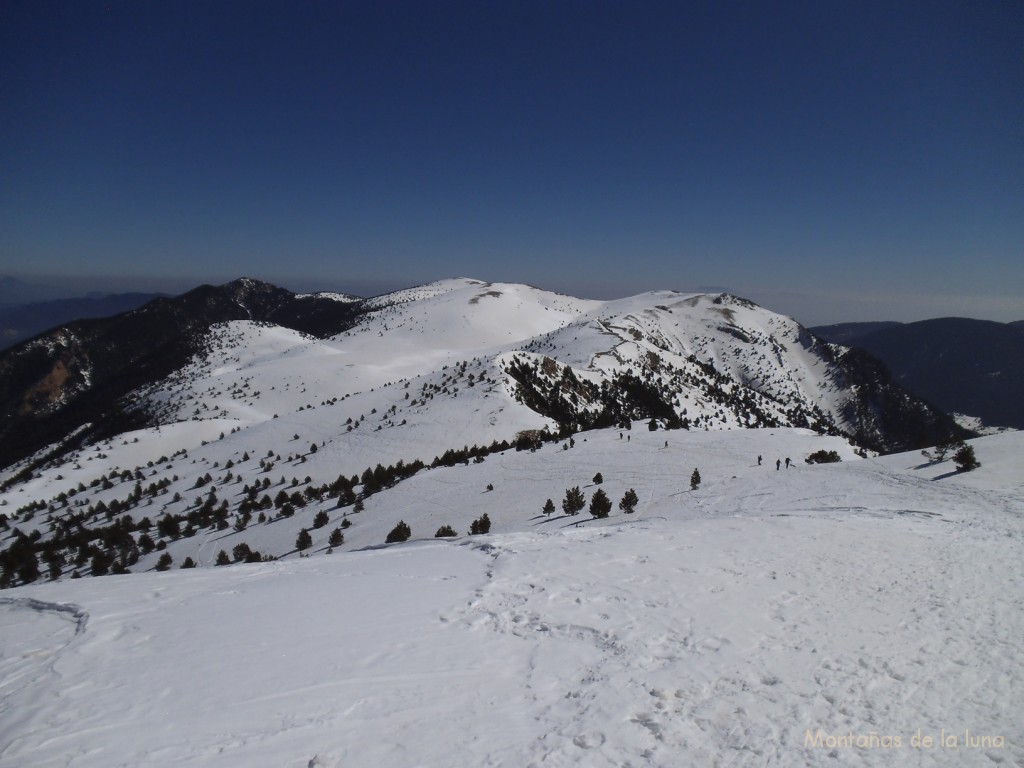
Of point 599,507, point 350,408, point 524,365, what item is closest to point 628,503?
point 599,507

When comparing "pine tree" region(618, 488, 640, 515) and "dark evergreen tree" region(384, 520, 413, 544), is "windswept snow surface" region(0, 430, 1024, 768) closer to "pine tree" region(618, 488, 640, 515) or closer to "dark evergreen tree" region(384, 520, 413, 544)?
"dark evergreen tree" region(384, 520, 413, 544)

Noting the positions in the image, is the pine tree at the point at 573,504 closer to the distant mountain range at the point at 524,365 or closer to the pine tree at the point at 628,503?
the pine tree at the point at 628,503

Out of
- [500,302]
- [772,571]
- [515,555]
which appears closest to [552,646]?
[515,555]

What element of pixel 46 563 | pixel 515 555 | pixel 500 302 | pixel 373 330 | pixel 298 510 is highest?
pixel 500 302

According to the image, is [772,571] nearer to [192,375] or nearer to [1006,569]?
[1006,569]

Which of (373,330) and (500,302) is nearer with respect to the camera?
(373,330)

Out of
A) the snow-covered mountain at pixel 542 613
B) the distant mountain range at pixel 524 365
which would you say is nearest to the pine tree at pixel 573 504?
the snow-covered mountain at pixel 542 613
